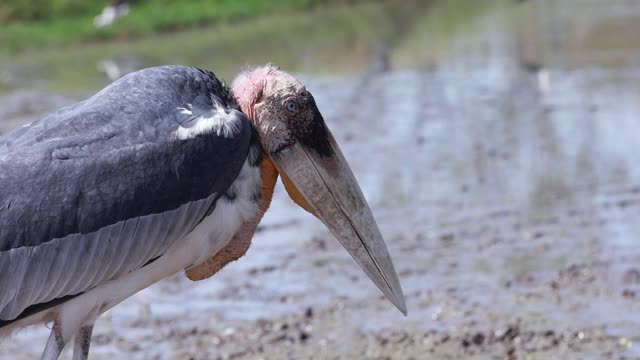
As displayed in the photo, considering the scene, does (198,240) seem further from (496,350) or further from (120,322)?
(120,322)

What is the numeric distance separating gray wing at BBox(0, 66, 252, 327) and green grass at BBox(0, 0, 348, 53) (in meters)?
18.9

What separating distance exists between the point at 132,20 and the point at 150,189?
72.1ft

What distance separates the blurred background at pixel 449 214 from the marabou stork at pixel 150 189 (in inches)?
15.4

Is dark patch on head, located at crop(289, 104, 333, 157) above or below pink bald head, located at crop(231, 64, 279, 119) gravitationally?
below

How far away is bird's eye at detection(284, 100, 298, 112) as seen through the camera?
3.73 meters

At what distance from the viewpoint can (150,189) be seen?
3.61 m

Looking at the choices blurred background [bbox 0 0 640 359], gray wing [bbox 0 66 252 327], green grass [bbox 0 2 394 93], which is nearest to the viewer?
gray wing [bbox 0 66 252 327]

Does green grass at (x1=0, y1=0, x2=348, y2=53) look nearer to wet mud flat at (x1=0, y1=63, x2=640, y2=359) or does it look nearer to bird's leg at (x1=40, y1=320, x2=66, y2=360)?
wet mud flat at (x1=0, y1=63, x2=640, y2=359)

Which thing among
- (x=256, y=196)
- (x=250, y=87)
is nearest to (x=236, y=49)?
(x=250, y=87)

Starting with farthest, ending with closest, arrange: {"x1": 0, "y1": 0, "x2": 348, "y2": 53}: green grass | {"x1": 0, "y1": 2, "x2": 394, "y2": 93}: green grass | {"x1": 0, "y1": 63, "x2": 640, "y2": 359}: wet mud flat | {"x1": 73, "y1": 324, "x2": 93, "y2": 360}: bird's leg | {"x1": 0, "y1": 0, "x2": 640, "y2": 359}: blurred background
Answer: {"x1": 0, "y1": 0, "x2": 348, "y2": 53}: green grass
{"x1": 0, "y1": 2, "x2": 394, "y2": 93}: green grass
{"x1": 0, "y1": 0, "x2": 640, "y2": 359}: blurred background
{"x1": 0, "y1": 63, "x2": 640, "y2": 359}: wet mud flat
{"x1": 73, "y1": 324, "x2": 93, "y2": 360}: bird's leg

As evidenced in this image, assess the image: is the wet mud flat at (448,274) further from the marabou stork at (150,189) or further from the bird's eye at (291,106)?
the bird's eye at (291,106)

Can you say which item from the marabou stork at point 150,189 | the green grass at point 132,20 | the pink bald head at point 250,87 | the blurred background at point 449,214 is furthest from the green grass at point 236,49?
the marabou stork at point 150,189

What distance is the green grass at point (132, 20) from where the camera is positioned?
75.8 ft


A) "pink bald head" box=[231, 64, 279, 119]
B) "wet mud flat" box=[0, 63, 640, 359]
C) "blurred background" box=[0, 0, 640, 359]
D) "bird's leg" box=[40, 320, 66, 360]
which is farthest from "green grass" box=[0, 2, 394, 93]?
"bird's leg" box=[40, 320, 66, 360]
